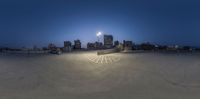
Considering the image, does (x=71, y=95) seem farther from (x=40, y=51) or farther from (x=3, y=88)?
Answer: (x=40, y=51)

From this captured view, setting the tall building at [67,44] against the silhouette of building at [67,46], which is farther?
the tall building at [67,44]

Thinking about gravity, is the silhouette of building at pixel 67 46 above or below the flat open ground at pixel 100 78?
above

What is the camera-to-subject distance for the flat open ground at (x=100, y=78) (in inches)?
231

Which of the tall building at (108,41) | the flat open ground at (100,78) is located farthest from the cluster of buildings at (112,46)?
the flat open ground at (100,78)

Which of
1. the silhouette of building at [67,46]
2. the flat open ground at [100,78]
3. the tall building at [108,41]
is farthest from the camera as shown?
the tall building at [108,41]

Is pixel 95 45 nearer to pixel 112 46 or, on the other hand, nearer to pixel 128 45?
pixel 112 46

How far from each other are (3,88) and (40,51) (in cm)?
566

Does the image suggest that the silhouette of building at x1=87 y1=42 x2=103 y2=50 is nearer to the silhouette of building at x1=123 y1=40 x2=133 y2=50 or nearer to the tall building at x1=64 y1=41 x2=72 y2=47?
the tall building at x1=64 y1=41 x2=72 y2=47

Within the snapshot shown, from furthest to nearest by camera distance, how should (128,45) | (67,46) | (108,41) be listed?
1. (108,41)
2. (128,45)
3. (67,46)

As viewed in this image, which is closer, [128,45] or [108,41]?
[128,45]

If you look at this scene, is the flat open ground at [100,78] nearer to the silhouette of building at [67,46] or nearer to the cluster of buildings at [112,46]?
the silhouette of building at [67,46]

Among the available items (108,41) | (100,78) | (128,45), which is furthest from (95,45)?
(100,78)

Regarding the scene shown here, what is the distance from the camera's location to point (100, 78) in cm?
725

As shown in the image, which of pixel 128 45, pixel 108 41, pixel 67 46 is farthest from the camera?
pixel 108 41
